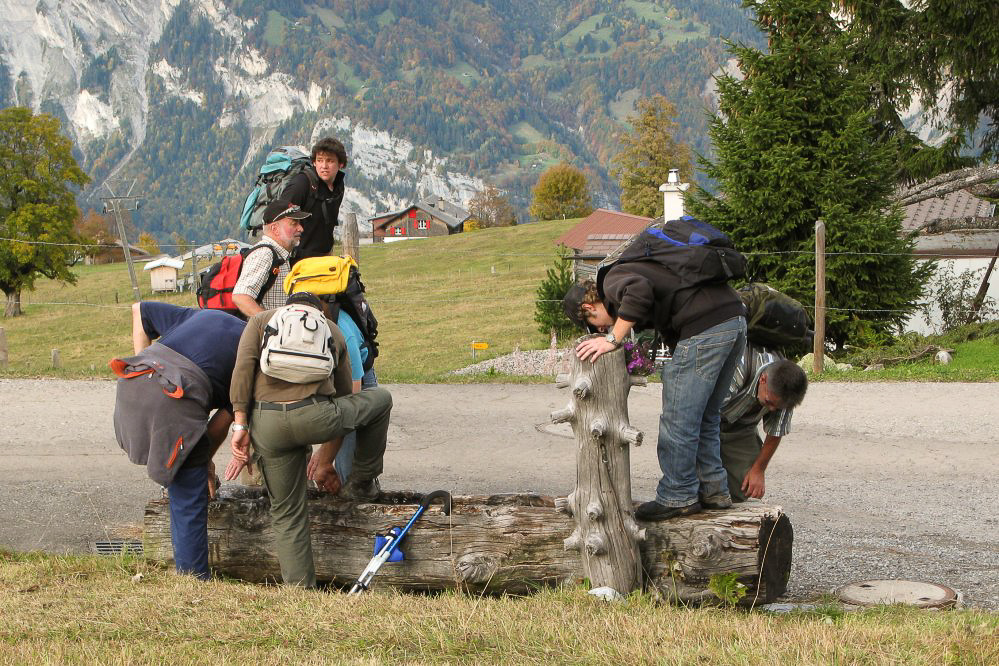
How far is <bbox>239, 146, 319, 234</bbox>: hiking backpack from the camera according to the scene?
6520mm

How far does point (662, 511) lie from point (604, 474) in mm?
380

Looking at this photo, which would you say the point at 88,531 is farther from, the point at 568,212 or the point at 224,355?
the point at 568,212

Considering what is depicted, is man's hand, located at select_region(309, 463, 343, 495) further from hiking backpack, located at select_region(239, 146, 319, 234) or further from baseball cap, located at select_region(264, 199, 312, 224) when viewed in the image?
hiking backpack, located at select_region(239, 146, 319, 234)

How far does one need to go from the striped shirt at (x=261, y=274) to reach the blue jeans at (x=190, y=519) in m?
1.04

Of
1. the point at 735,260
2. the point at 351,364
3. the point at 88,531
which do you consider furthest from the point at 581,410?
the point at 88,531

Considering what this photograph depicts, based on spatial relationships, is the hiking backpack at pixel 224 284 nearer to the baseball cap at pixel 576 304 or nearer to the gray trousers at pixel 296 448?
the gray trousers at pixel 296 448

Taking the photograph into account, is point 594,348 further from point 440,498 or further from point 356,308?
point 356,308

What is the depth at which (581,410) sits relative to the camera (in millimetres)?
4984

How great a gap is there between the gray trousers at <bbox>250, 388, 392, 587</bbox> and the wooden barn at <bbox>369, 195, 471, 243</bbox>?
12235cm

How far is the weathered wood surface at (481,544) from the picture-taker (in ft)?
16.4

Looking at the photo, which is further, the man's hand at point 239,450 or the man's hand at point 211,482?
the man's hand at point 211,482

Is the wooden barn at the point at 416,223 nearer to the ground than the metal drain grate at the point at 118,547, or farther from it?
farther from it

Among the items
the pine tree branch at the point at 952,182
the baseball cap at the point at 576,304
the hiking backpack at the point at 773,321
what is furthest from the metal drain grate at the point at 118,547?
the pine tree branch at the point at 952,182

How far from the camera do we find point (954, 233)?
64.1 ft
